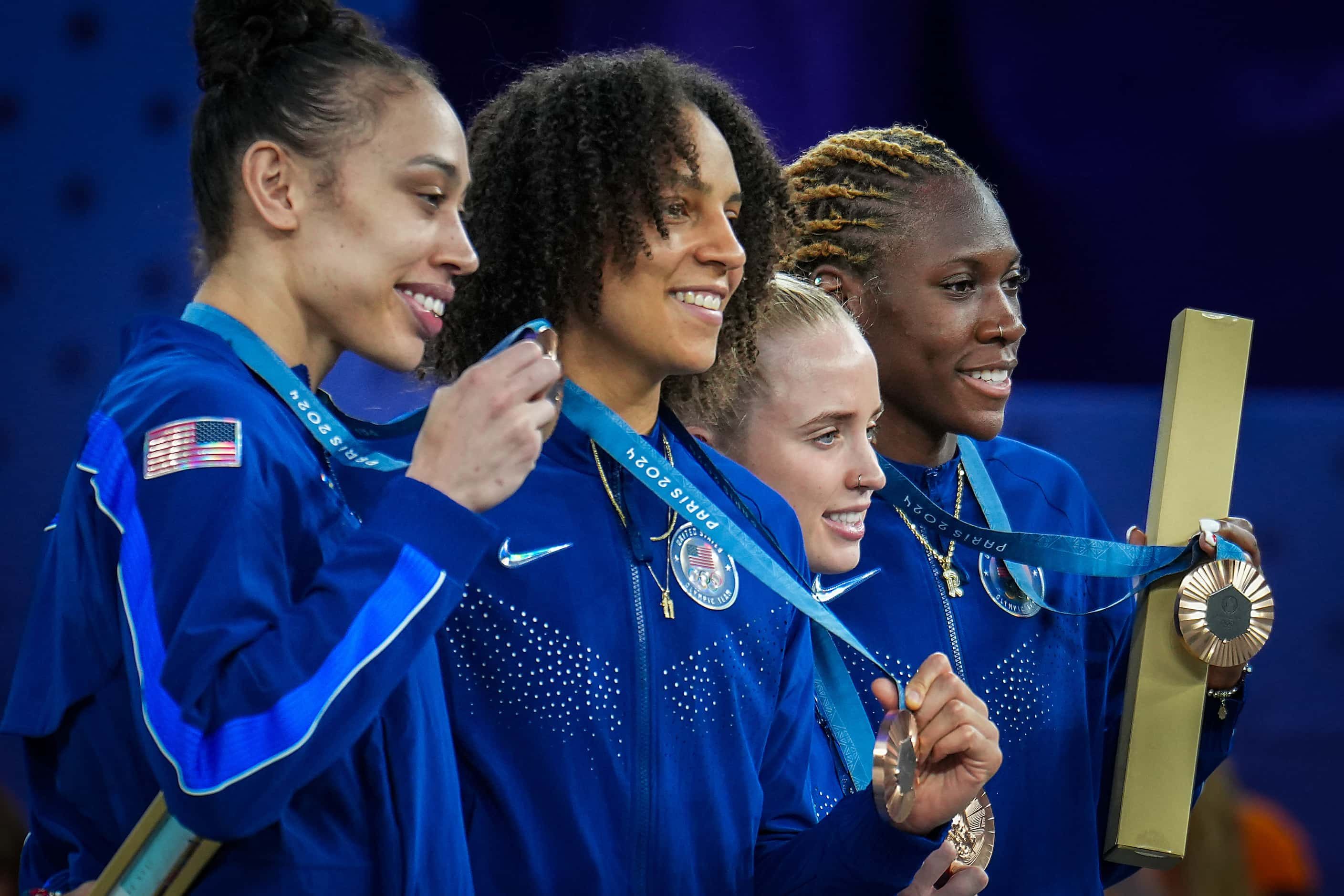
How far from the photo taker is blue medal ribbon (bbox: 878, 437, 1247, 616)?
7.66ft

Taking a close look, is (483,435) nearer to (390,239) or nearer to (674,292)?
(390,239)

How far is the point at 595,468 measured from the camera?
6.40 ft

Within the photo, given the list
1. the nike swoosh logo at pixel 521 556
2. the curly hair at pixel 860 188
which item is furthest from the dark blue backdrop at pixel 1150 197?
the nike swoosh logo at pixel 521 556

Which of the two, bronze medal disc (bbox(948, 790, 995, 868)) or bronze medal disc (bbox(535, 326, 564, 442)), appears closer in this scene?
bronze medal disc (bbox(535, 326, 564, 442))

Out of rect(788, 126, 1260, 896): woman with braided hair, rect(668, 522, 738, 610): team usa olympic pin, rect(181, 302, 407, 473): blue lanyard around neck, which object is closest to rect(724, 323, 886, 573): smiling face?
rect(788, 126, 1260, 896): woman with braided hair

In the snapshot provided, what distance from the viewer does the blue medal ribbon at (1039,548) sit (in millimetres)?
2336

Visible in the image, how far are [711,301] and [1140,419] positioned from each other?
223 cm

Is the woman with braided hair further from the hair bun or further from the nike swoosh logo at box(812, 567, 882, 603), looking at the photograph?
the hair bun

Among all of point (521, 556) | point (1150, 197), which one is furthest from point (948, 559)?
point (1150, 197)

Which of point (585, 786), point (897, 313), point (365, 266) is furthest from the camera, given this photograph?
point (897, 313)

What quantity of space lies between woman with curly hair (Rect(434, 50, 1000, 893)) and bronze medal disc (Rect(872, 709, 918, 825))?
1.8 inches

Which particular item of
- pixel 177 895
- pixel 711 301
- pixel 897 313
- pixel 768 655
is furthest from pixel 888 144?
pixel 177 895

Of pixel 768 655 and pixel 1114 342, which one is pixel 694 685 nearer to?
pixel 768 655

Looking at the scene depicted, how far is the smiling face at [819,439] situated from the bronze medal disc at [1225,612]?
0.48 meters
